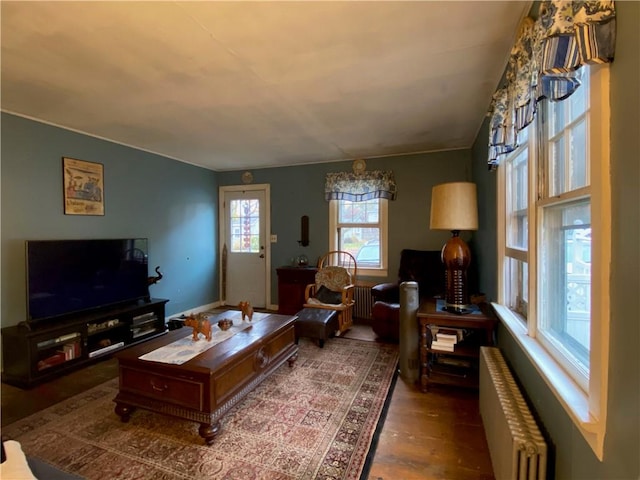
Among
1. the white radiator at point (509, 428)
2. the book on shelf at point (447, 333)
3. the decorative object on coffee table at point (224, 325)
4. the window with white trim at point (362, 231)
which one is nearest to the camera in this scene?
the white radiator at point (509, 428)

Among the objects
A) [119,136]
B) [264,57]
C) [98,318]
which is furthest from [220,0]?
[98,318]

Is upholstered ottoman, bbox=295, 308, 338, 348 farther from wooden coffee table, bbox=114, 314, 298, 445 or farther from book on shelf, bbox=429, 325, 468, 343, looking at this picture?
book on shelf, bbox=429, 325, 468, 343

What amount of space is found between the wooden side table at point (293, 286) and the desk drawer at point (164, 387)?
264 cm

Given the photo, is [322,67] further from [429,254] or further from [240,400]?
[429,254]

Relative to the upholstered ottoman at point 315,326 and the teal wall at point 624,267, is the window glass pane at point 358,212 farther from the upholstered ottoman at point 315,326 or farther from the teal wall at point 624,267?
the teal wall at point 624,267

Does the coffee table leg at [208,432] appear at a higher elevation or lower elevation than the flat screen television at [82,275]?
lower

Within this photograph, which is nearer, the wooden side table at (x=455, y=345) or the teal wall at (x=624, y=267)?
the teal wall at (x=624, y=267)

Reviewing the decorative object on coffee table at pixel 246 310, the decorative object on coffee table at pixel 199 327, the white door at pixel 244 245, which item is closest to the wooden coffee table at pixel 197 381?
the decorative object on coffee table at pixel 199 327

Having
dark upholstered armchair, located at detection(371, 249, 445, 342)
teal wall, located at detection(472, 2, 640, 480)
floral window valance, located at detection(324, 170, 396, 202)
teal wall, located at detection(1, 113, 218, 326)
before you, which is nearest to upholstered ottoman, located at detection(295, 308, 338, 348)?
dark upholstered armchair, located at detection(371, 249, 445, 342)

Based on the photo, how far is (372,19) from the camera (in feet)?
5.26

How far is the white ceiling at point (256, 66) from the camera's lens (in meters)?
1.57

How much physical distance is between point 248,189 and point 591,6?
4.87 meters

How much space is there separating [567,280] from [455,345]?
4.38ft

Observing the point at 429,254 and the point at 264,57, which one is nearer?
the point at 264,57
